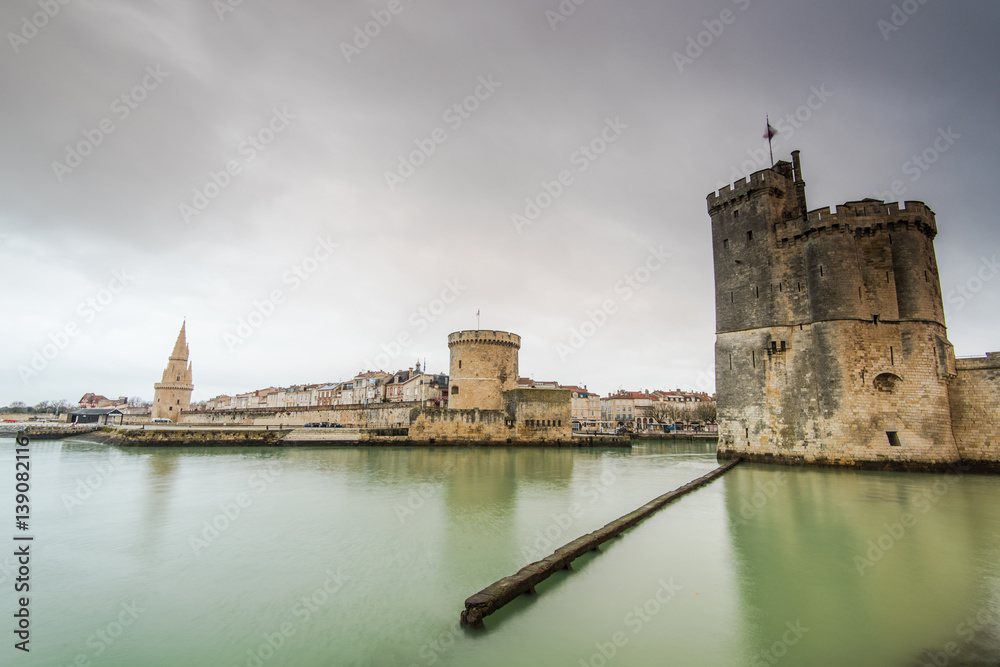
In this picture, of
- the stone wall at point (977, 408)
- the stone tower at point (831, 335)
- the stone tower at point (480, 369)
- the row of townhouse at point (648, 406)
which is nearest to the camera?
the stone wall at point (977, 408)

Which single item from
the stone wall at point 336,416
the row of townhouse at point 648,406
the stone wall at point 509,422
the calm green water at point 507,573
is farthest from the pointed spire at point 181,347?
the row of townhouse at point 648,406

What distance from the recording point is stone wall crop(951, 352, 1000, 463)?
47.1 ft

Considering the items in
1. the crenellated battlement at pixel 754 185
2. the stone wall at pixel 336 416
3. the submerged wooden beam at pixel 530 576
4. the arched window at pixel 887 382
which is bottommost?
the submerged wooden beam at pixel 530 576

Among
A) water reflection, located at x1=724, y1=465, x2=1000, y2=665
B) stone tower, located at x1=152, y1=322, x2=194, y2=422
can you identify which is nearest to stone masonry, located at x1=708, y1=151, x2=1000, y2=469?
water reflection, located at x1=724, y1=465, x2=1000, y2=665

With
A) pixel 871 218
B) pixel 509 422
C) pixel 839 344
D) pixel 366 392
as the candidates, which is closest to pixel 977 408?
pixel 839 344

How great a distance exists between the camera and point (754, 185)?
18.4 meters

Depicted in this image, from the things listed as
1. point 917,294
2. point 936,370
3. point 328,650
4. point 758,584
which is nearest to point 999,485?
point 936,370

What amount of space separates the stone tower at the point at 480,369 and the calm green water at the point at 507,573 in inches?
760

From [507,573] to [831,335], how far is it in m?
15.6

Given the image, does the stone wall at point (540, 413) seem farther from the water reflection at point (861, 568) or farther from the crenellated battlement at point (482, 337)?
the water reflection at point (861, 568)

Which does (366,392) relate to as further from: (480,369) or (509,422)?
(509,422)

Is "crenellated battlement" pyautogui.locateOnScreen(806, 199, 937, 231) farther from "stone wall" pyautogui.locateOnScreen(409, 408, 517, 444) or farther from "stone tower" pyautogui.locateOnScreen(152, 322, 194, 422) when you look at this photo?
"stone tower" pyautogui.locateOnScreen(152, 322, 194, 422)

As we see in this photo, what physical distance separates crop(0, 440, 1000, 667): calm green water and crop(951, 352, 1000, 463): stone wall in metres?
3.68

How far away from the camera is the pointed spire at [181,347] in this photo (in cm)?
4709
